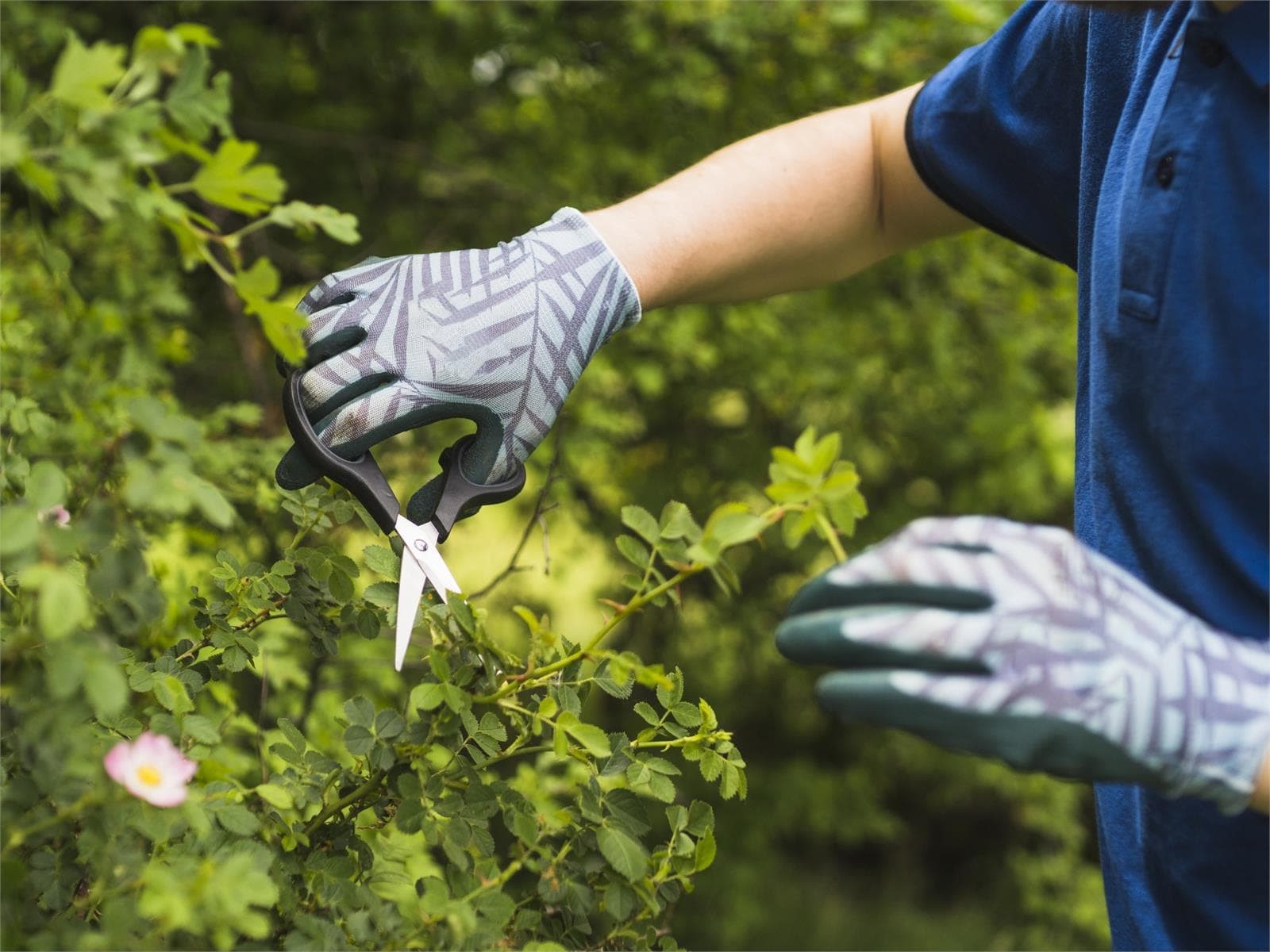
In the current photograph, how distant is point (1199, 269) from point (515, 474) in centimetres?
74

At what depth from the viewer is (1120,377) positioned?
1.14 metres

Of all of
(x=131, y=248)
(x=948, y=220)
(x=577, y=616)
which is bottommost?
(x=577, y=616)

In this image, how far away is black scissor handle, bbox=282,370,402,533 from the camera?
4.05 ft

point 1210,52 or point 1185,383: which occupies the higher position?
point 1210,52

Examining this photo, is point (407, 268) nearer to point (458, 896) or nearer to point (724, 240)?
point (724, 240)

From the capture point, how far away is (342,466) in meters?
1.25

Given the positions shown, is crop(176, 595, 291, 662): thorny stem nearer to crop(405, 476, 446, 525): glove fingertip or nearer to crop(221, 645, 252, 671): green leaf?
crop(221, 645, 252, 671): green leaf

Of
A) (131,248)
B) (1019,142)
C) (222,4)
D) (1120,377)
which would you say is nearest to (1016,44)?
(1019,142)

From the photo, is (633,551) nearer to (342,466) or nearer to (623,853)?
(623,853)

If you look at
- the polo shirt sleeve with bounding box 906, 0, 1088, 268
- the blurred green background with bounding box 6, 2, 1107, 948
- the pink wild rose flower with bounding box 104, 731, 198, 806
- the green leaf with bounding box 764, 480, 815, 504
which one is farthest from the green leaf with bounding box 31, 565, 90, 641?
the blurred green background with bounding box 6, 2, 1107, 948

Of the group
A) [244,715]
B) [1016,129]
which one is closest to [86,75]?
[244,715]

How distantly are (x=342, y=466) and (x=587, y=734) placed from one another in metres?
Answer: 0.43

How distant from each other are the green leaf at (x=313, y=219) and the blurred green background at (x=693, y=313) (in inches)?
55.1

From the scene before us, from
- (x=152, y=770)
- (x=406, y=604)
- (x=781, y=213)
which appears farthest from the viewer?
(x=781, y=213)
